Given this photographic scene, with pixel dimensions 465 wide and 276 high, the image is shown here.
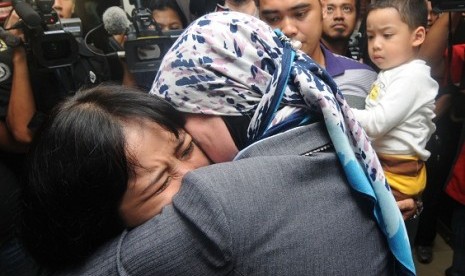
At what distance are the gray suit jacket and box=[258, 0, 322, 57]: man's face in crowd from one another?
2.77 feet

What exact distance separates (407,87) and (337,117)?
2.86 ft

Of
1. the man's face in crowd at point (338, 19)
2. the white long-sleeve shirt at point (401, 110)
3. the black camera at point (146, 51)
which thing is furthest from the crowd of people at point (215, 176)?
the man's face in crowd at point (338, 19)

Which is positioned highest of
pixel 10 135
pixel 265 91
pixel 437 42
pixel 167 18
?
pixel 265 91

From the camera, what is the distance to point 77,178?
0.66 m

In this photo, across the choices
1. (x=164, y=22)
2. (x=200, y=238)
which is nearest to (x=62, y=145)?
(x=200, y=238)

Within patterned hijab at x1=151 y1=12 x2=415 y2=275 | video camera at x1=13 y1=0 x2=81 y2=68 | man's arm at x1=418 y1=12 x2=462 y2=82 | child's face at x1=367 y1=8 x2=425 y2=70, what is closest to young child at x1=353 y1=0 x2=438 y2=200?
child's face at x1=367 y1=8 x2=425 y2=70

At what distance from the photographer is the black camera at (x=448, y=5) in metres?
1.75

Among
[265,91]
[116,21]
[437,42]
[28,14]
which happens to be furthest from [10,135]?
[437,42]

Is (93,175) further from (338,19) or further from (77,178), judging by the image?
(338,19)

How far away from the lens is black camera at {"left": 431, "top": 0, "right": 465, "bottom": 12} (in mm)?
1746

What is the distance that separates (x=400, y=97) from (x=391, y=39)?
276mm

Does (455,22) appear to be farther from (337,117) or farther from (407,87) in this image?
(337,117)

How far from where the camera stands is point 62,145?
0.69m

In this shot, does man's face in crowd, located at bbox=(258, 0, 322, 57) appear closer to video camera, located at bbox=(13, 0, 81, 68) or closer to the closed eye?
video camera, located at bbox=(13, 0, 81, 68)
